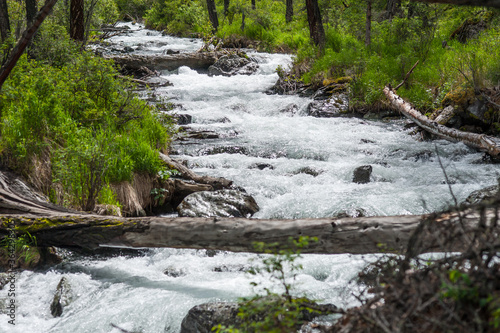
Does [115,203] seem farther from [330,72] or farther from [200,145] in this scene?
[330,72]

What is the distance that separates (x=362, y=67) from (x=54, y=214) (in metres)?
10.1

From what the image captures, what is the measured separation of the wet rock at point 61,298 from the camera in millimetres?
4070

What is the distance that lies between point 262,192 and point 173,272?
2771 mm

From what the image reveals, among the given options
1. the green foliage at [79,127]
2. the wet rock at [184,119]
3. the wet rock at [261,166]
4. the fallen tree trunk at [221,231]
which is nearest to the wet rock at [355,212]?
the fallen tree trunk at [221,231]

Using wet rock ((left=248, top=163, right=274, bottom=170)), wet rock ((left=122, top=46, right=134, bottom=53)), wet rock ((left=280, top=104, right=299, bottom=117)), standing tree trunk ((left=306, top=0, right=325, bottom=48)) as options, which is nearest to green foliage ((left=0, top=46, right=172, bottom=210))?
wet rock ((left=248, top=163, right=274, bottom=170))

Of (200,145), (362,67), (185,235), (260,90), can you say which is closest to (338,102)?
(362,67)

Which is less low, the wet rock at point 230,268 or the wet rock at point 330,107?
the wet rock at point 330,107

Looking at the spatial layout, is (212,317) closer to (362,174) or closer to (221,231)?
(221,231)

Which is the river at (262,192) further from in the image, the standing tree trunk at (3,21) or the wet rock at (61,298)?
the standing tree trunk at (3,21)

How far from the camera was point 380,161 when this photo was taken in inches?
331

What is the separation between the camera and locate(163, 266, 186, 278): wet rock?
4.82 metres

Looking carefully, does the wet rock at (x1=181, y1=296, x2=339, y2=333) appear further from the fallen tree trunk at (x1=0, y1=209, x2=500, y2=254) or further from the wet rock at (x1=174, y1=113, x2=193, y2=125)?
the wet rock at (x1=174, y1=113, x2=193, y2=125)

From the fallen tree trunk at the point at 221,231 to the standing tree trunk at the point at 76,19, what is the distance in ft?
24.0

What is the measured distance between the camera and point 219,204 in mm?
6414
